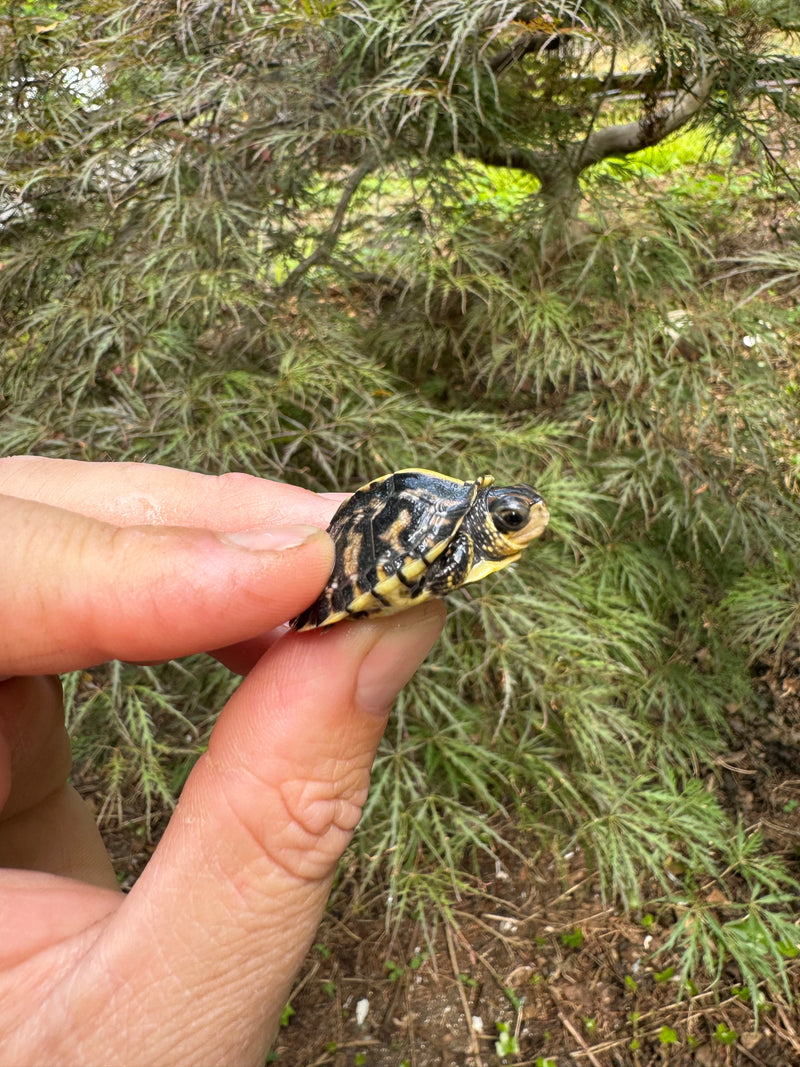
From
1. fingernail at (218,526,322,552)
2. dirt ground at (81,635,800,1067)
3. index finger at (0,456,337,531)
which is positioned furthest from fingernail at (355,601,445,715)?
dirt ground at (81,635,800,1067)

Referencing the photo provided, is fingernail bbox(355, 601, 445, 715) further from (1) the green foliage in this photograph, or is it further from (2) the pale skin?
(1) the green foliage

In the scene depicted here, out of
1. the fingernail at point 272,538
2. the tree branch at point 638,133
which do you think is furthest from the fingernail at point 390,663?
the tree branch at point 638,133

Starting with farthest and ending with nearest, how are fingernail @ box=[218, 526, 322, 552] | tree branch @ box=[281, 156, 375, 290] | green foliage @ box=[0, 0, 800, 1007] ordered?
tree branch @ box=[281, 156, 375, 290] → green foliage @ box=[0, 0, 800, 1007] → fingernail @ box=[218, 526, 322, 552]

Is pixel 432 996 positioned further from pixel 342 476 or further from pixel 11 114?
pixel 11 114

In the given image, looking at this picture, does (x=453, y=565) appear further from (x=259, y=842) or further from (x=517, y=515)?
(x=259, y=842)

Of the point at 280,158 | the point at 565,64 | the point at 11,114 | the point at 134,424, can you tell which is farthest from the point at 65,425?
the point at 565,64

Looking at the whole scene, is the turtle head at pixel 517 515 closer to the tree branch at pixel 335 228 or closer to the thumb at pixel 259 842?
the thumb at pixel 259 842

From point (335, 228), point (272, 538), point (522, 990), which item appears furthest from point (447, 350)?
point (522, 990)
